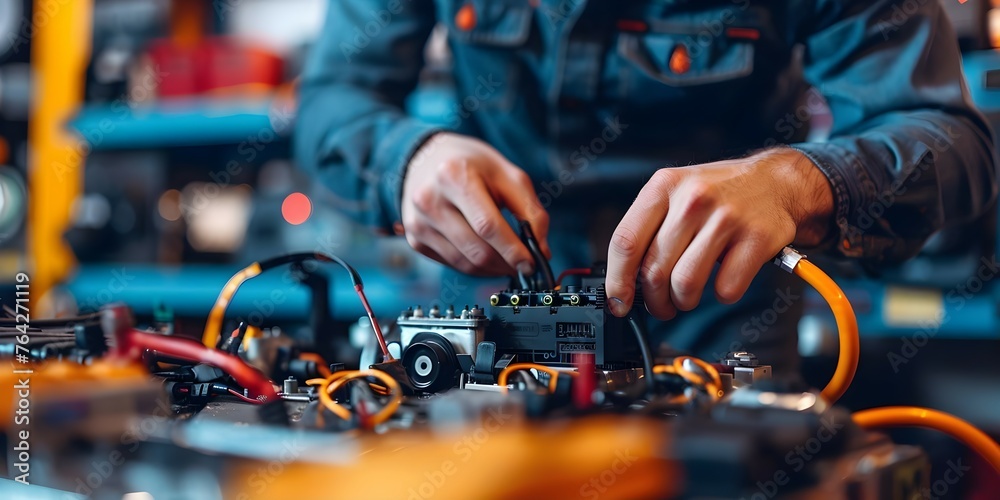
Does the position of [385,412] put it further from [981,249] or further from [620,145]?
[981,249]

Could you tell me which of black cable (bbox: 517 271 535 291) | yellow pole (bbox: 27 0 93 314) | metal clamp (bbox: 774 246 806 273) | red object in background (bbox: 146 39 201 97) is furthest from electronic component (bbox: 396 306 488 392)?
yellow pole (bbox: 27 0 93 314)

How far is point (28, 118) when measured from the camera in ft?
8.28

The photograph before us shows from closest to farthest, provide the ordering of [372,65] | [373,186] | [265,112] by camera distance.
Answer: [373,186] → [372,65] → [265,112]

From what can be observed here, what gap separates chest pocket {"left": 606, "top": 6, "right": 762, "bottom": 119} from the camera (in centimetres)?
105

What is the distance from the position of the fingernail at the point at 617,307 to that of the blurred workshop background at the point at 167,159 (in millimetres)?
1201

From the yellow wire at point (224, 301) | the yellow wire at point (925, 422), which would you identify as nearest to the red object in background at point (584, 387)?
the yellow wire at point (925, 422)

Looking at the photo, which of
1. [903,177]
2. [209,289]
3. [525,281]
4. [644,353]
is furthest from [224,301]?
[209,289]

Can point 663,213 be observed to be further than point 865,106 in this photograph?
No

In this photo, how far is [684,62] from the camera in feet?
3.52

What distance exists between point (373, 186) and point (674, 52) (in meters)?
0.48

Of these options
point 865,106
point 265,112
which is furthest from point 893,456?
point 265,112

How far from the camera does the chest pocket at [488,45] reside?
1148 millimetres

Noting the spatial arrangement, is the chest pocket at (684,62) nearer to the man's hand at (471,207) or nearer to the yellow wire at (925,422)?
the man's hand at (471,207)

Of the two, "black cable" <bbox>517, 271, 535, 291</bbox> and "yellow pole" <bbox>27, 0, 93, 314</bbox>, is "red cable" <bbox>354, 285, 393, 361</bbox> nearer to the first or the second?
"black cable" <bbox>517, 271, 535, 291</bbox>
